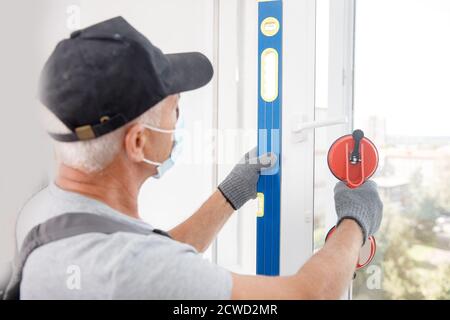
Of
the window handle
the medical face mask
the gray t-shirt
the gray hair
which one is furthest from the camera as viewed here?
the window handle

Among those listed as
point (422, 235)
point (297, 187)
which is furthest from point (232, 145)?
point (422, 235)

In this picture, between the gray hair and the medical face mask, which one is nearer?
the gray hair

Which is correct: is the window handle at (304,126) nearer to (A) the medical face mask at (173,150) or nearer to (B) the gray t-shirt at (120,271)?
Answer: (A) the medical face mask at (173,150)

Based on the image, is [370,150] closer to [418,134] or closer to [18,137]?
A: [418,134]

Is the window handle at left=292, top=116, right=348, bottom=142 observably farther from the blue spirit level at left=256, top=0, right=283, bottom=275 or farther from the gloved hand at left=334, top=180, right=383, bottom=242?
the gloved hand at left=334, top=180, right=383, bottom=242

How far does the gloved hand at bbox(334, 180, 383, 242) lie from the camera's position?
0.97 meters

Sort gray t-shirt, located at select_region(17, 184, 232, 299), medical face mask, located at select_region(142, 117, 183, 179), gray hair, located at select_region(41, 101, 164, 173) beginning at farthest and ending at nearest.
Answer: medical face mask, located at select_region(142, 117, 183, 179)
gray hair, located at select_region(41, 101, 164, 173)
gray t-shirt, located at select_region(17, 184, 232, 299)

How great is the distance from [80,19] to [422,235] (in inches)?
47.1

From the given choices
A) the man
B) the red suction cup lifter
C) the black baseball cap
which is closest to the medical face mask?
the man

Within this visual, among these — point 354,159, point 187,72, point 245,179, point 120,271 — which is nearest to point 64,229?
point 120,271

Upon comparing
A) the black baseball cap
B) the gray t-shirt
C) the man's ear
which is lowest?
the gray t-shirt

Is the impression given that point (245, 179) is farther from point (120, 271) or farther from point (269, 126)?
point (120, 271)

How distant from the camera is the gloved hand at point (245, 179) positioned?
1.20 meters

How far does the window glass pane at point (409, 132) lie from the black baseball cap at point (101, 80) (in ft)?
2.37
